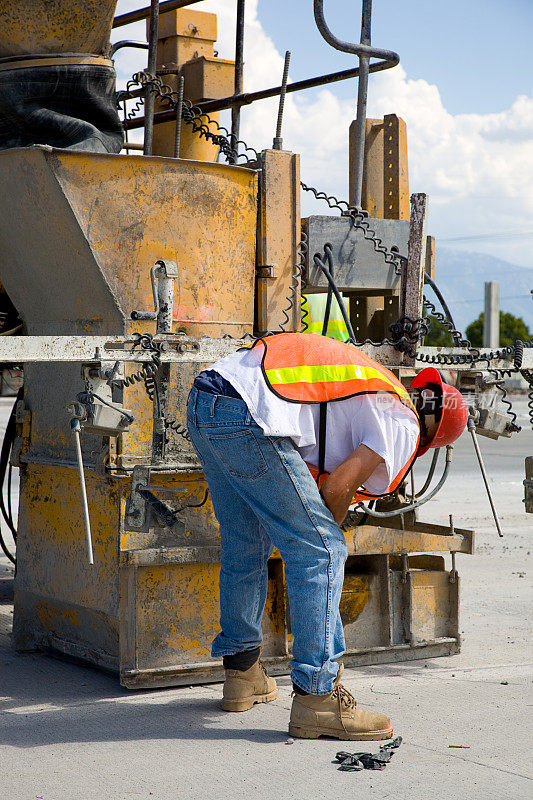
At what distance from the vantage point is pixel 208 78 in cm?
610

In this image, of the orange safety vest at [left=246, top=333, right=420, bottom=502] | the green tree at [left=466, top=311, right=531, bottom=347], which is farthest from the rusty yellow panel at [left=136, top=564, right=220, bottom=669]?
the green tree at [left=466, top=311, right=531, bottom=347]

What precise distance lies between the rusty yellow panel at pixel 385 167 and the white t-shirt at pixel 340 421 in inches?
70.1

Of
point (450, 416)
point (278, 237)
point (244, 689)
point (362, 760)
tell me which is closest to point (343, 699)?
point (362, 760)

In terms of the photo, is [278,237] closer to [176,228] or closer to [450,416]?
[176,228]

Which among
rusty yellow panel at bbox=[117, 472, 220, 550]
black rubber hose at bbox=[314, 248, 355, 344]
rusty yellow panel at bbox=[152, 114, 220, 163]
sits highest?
rusty yellow panel at bbox=[152, 114, 220, 163]

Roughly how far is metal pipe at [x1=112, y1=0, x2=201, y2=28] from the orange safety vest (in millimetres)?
3308

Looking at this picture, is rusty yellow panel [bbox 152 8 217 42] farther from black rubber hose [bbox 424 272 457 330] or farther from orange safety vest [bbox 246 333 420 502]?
orange safety vest [bbox 246 333 420 502]

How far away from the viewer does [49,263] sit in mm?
4285

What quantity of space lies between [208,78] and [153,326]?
8.35ft

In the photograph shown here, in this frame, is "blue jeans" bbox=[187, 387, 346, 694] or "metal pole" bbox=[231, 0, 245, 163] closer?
"blue jeans" bbox=[187, 387, 346, 694]

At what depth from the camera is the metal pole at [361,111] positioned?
4.56 meters

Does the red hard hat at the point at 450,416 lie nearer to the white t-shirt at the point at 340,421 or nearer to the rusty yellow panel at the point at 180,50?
the white t-shirt at the point at 340,421

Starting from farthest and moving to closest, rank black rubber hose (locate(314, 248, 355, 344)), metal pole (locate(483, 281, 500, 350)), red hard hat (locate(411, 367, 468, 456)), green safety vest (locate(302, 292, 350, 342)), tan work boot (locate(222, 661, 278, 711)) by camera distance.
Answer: metal pole (locate(483, 281, 500, 350)), green safety vest (locate(302, 292, 350, 342)), black rubber hose (locate(314, 248, 355, 344)), tan work boot (locate(222, 661, 278, 711)), red hard hat (locate(411, 367, 468, 456))

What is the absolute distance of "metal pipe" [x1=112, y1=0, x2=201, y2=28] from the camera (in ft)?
19.6
